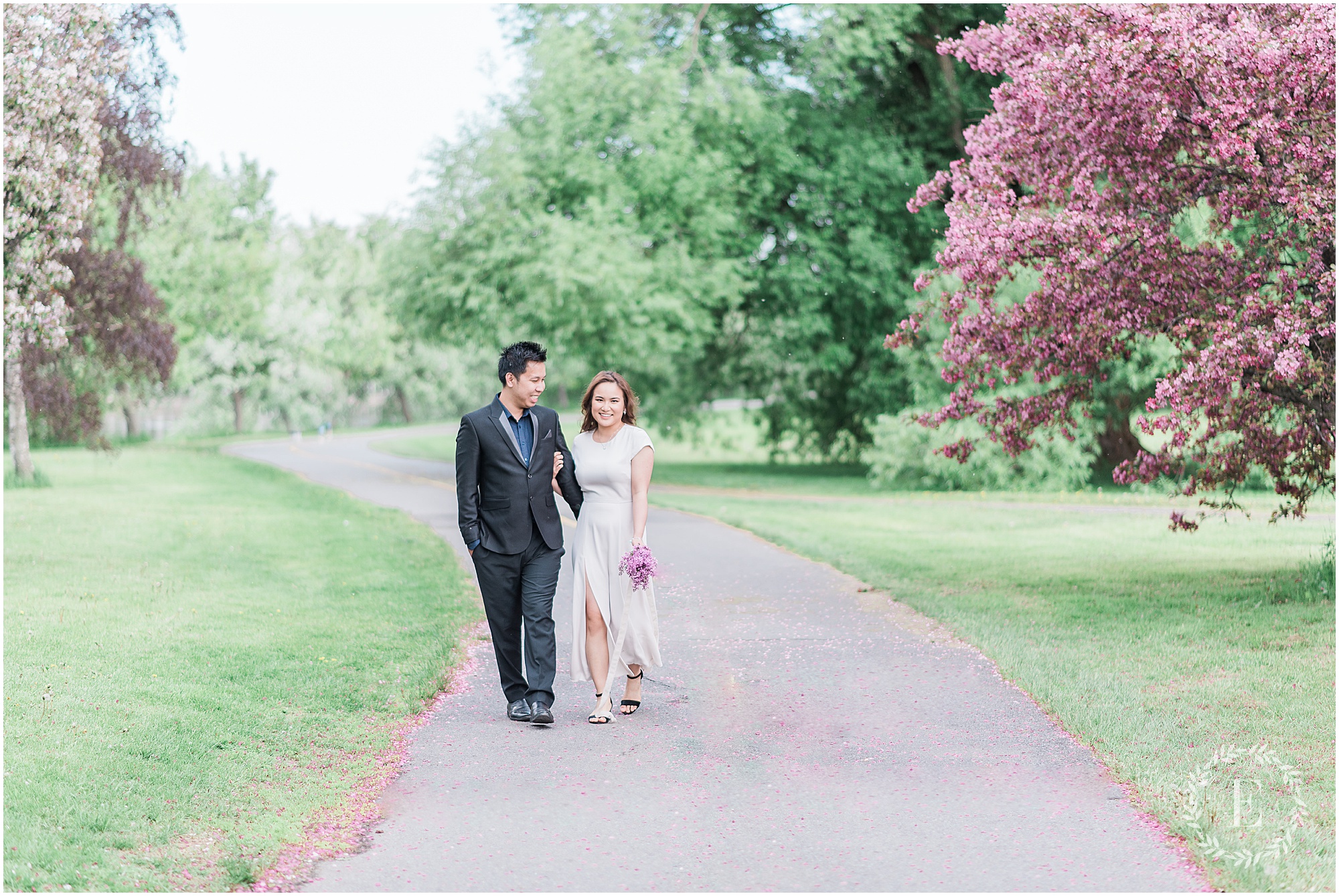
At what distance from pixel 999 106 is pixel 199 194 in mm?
50705

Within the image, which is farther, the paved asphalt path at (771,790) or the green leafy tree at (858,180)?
the green leafy tree at (858,180)

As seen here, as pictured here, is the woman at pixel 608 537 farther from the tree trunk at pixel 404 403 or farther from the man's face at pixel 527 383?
the tree trunk at pixel 404 403

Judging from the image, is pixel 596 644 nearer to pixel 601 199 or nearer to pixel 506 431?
pixel 506 431

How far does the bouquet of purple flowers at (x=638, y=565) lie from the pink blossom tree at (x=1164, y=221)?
13.5ft

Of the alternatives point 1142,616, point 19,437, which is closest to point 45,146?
point 1142,616

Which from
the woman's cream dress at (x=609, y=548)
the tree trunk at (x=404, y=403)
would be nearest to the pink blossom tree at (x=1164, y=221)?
the woman's cream dress at (x=609, y=548)

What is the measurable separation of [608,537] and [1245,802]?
331 cm

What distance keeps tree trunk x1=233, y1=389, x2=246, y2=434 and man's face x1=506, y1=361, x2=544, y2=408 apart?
175 ft

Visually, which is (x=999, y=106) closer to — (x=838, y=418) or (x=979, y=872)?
(x=979, y=872)

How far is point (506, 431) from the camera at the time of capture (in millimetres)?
6762

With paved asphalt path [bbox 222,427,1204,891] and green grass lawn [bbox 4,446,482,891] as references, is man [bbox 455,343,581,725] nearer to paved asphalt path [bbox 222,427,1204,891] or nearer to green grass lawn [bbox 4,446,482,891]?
paved asphalt path [bbox 222,427,1204,891]

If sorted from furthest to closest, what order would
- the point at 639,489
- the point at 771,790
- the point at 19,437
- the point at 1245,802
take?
the point at 19,437
the point at 639,489
the point at 771,790
the point at 1245,802

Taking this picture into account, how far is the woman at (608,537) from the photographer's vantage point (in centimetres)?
689

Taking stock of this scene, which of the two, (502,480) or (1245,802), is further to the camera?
(502,480)
